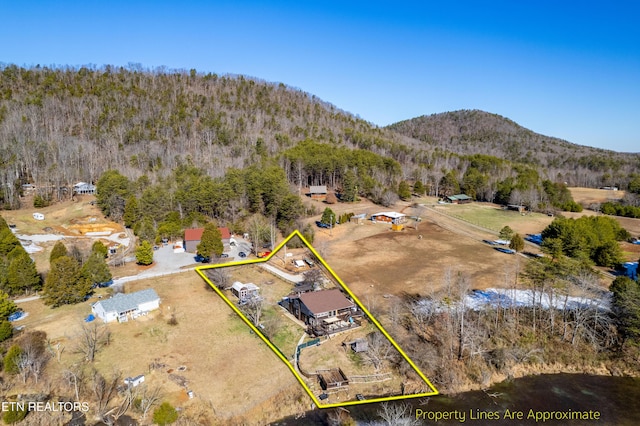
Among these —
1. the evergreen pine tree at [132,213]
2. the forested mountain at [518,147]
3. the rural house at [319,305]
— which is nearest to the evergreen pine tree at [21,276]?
the evergreen pine tree at [132,213]

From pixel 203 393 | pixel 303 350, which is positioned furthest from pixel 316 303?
pixel 203 393

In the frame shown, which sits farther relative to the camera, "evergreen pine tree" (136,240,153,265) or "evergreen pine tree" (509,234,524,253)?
"evergreen pine tree" (509,234,524,253)

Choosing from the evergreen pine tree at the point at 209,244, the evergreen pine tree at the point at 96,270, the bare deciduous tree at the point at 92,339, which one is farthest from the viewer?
the evergreen pine tree at the point at 209,244

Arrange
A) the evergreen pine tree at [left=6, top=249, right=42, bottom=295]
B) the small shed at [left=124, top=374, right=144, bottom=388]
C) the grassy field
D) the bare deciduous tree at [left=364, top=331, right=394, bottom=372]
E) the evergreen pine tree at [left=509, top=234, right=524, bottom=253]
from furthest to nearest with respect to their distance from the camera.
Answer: the grassy field, the evergreen pine tree at [left=509, top=234, right=524, bottom=253], the evergreen pine tree at [left=6, top=249, right=42, bottom=295], the bare deciduous tree at [left=364, top=331, right=394, bottom=372], the small shed at [left=124, top=374, right=144, bottom=388]

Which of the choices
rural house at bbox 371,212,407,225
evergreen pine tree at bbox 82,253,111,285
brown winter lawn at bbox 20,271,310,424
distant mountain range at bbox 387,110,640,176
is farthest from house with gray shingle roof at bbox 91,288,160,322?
distant mountain range at bbox 387,110,640,176

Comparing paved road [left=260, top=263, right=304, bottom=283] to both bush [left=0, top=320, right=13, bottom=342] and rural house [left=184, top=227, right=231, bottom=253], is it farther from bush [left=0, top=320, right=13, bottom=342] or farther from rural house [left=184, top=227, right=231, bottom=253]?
rural house [left=184, top=227, right=231, bottom=253]

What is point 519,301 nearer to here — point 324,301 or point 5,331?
point 324,301

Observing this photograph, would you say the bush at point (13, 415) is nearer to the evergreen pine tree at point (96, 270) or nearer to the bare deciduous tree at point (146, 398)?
the bare deciduous tree at point (146, 398)
